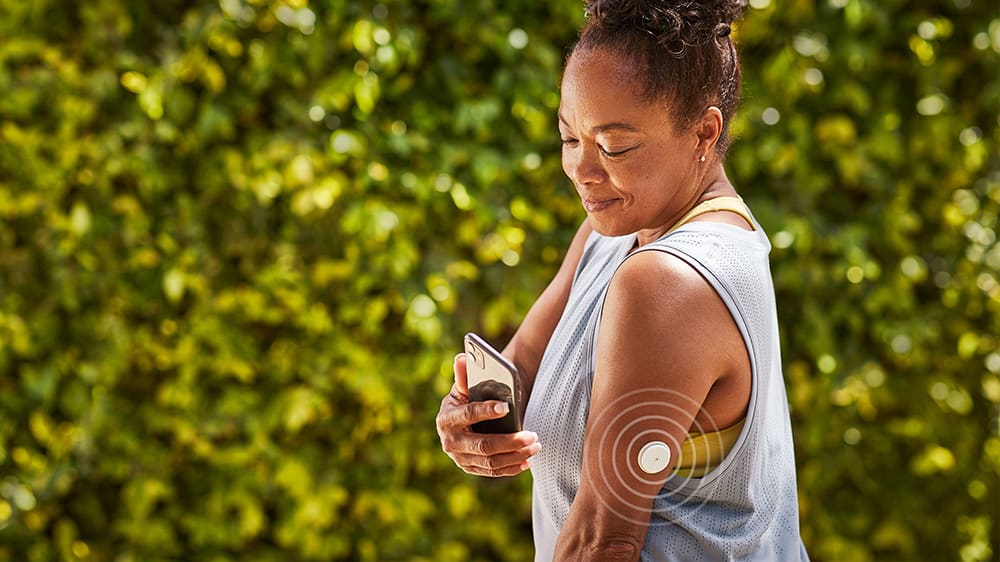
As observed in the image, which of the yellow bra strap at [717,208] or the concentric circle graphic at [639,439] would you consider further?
the yellow bra strap at [717,208]

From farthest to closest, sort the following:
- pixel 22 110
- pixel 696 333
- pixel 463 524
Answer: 1. pixel 463 524
2. pixel 22 110
3. pixel 696 333

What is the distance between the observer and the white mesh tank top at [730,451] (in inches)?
45.1

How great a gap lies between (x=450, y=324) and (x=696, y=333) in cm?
170

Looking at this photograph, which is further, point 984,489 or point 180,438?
point 984,489

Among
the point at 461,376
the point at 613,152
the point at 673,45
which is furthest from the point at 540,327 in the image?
the point at 673,45

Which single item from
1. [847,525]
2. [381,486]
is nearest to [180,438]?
[381,486]

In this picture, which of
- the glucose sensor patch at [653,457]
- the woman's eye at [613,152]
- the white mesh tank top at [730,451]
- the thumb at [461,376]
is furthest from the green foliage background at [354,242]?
the glucose sensor patch at [653,457]

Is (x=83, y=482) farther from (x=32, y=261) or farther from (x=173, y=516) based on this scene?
(x=32, y=261)

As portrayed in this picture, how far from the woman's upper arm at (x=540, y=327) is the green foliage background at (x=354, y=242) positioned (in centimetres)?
109

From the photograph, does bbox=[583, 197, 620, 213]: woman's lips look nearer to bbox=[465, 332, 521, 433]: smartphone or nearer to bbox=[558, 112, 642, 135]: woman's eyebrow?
bbox=[558, 112, 642, 135]: woman's eyebrow

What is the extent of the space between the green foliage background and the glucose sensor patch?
155 centimetres

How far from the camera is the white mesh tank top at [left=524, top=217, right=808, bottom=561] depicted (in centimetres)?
115

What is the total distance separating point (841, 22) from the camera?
276 cm

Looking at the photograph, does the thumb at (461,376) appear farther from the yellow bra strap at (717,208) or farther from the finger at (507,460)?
the yellow bra strap at (717,208)
